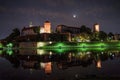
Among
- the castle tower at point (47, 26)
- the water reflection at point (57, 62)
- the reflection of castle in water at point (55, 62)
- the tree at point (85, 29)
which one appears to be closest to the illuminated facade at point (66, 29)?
the tree at point (85, 29)

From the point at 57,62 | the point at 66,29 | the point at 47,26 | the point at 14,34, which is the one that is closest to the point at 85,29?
the point at 66,29

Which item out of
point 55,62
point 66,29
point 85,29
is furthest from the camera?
point 66,29

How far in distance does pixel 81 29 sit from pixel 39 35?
4191cm

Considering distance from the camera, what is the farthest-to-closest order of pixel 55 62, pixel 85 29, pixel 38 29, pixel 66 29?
pixel 66 29, pixel 85 29, pixel 38 29, pixel 55 62

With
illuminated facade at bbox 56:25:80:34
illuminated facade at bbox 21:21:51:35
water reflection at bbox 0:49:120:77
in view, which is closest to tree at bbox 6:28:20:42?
illuminated facade at bbox 21:21:51:35

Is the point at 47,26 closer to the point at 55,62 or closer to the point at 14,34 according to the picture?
the point at 14,34

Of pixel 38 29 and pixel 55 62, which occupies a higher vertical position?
pixel 38 29

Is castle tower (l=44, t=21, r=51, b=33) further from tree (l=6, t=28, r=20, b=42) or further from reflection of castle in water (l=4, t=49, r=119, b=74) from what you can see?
reflection of castle in water (l=4, t=49, r=119, b=74)

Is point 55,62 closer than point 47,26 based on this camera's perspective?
Yes

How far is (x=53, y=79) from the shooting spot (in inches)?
683

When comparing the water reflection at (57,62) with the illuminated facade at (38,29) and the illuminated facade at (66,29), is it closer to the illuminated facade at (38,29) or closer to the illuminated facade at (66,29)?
the illuminated facade at (38,29)

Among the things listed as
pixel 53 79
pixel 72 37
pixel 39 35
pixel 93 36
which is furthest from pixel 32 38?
pixel 53 79

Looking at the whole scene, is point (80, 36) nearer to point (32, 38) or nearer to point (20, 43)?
point (32, 38)

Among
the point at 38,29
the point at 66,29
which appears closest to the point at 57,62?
the point at 38,29
